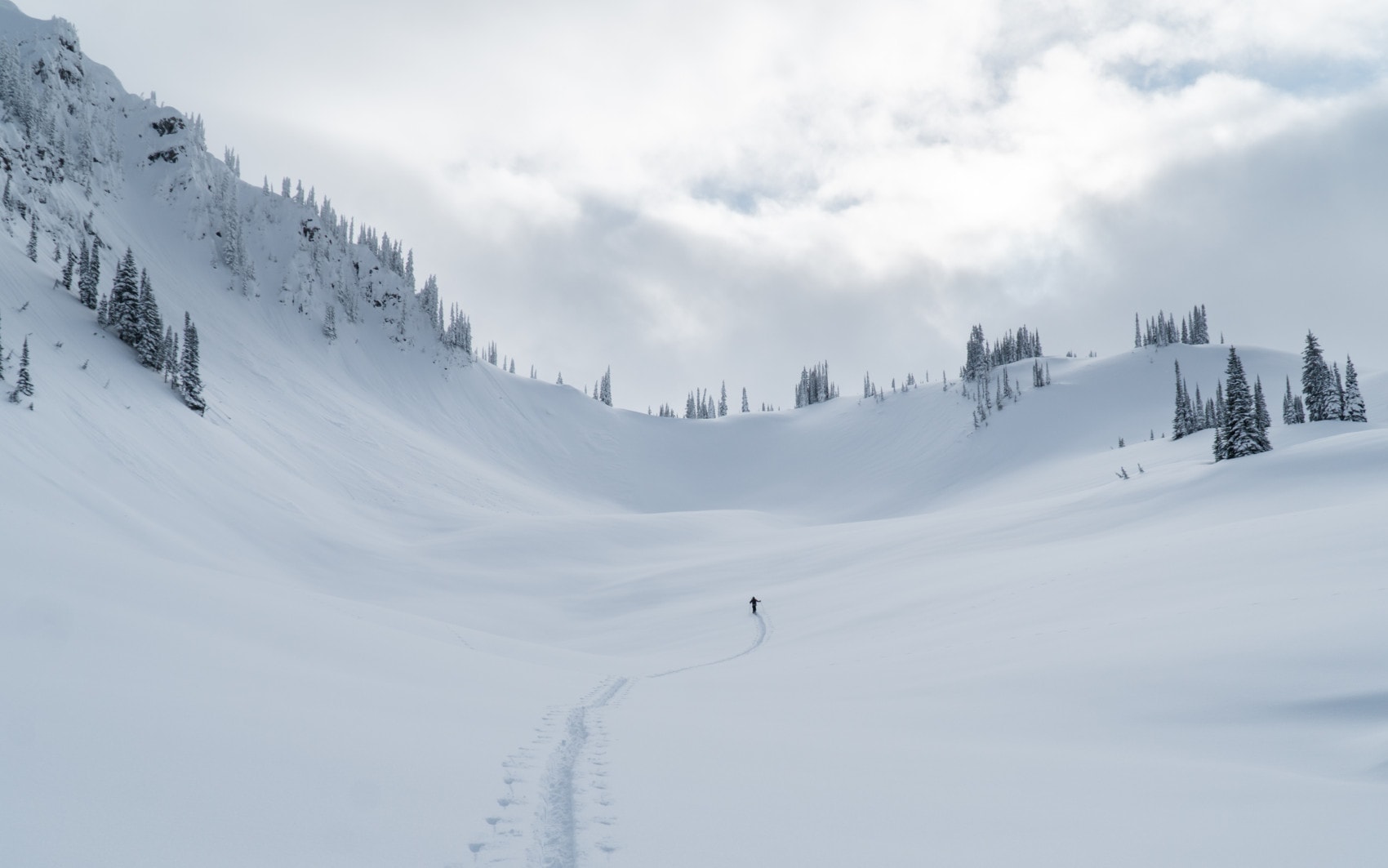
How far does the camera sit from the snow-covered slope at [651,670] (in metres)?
5.71

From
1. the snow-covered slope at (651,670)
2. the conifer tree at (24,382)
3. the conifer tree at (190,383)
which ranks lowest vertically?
the snow-covered slope at (651,670)

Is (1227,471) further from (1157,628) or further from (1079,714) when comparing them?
(1079,714)

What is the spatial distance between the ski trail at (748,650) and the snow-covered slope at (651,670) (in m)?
0.60

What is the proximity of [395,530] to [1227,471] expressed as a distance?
4946cm

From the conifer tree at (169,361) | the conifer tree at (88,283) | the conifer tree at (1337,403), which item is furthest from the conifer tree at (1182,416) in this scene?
the conifer tree at (88,283)

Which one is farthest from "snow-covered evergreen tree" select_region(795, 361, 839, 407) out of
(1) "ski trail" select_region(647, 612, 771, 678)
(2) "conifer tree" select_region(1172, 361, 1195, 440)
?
(1) "ski trail" select_region(647, 612, 771, 678)

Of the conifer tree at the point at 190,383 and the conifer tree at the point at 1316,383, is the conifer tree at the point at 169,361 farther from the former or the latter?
the conifer tree at the point at 1316,383

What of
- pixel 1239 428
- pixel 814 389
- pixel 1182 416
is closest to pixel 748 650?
pixel 1239 428

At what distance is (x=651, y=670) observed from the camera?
20.7 metres

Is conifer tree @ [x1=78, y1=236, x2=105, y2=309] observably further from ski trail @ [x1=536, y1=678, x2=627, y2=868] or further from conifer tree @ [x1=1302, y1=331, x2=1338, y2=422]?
conifer tree @ [x1=1302, y1=331, x2=1338, y2=422]

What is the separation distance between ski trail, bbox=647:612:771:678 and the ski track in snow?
32.6 feet

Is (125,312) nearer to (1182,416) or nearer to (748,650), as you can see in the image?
(748,650)

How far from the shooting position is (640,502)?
104 metres

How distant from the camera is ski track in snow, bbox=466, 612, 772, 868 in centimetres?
579
